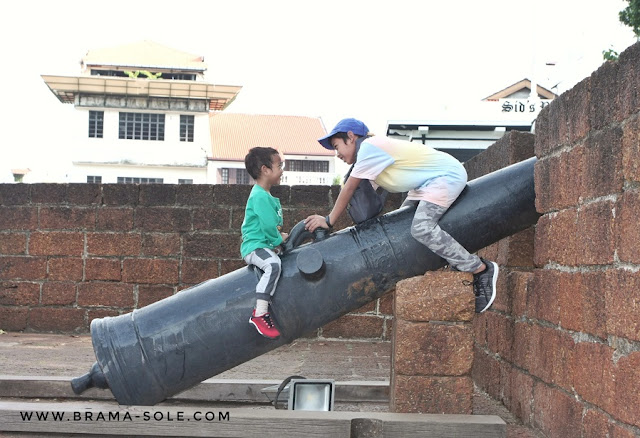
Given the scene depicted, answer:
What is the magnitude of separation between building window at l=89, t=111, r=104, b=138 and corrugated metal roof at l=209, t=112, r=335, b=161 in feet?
18.5

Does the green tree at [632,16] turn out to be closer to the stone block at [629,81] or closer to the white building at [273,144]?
the stone block at [629,81]

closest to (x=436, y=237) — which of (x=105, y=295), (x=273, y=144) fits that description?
(x=105, y=295)

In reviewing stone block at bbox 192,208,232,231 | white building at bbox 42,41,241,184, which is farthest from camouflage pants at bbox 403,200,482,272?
white building at bbox 42,41,241,184

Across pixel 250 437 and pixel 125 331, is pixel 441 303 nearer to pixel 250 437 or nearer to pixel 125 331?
pixel 250 437

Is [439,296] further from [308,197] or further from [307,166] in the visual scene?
[307,166]

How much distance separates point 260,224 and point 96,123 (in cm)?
3875

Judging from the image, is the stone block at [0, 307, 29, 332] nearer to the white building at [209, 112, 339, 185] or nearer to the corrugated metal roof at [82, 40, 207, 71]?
the white building at [209, 112, 339, 185]

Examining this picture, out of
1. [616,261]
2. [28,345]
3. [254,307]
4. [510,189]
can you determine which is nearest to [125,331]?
[254,307]

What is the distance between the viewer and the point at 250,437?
12.6 ft

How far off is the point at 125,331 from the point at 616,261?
224cm

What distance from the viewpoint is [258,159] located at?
14.6 ft

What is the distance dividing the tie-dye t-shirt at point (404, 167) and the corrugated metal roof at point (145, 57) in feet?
129

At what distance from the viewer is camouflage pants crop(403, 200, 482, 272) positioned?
3.95 meters

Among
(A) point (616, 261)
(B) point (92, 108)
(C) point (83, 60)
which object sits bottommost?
(A) point (616, 261)
